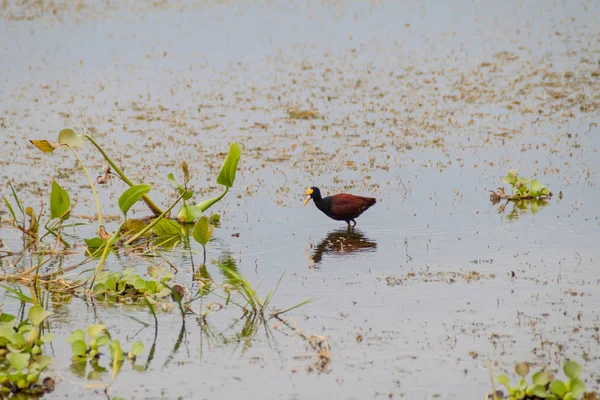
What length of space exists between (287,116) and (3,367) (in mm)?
9858

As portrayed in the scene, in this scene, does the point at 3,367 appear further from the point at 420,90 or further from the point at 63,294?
the point at 420,90

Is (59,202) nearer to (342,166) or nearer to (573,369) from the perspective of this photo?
(573,369)

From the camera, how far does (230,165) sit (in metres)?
9.73

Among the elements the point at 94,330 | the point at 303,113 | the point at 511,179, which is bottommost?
the point at 94,330

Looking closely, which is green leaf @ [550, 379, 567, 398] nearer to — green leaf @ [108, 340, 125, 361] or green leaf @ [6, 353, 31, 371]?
green leaf @ [108, 340, 125, 361]

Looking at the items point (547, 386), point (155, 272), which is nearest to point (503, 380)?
point (547, 386)

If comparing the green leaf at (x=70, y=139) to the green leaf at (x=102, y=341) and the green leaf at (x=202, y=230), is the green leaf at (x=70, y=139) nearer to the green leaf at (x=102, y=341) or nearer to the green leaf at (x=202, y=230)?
the green leaf at (x=202, y=230)

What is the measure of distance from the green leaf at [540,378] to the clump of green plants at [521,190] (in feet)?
19.8

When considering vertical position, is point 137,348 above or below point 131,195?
below

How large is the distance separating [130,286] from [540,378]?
3.96 metres

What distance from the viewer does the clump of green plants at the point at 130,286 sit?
28.3ft

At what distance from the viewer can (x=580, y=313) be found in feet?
26.8

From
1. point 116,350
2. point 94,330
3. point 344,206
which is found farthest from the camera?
point 344,206

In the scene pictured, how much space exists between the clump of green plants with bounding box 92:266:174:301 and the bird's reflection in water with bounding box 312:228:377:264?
1914mm
